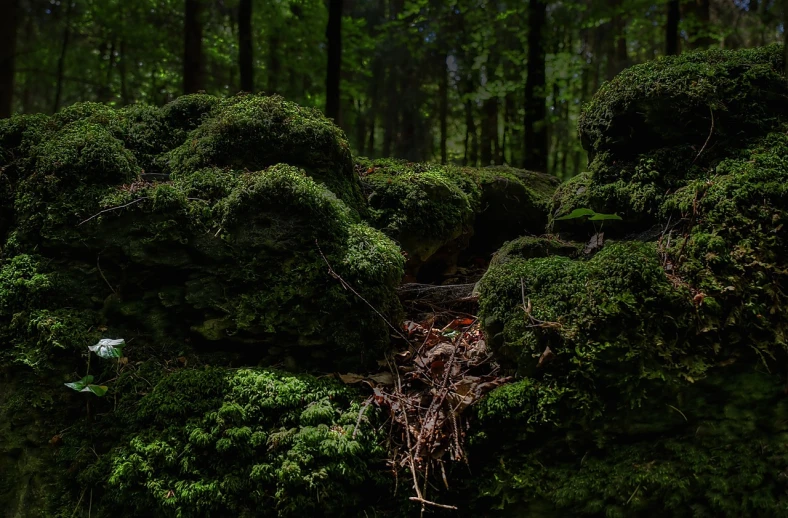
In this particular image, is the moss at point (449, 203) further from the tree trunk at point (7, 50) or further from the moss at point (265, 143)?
the tree trunk at point (7, 50)

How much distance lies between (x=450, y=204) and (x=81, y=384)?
9.43ft

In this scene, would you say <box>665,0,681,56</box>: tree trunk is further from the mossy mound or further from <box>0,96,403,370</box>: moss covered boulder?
<box>0,96,403,370</box>: moss covered boulder

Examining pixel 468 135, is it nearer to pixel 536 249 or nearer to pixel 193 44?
pixel 193 44

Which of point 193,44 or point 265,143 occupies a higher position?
point 193,44

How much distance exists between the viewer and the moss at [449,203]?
153 inches

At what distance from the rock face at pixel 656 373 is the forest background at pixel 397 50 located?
7.12 meters

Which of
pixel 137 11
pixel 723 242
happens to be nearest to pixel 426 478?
pixel 723 242

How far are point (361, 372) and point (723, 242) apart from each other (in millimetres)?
2033

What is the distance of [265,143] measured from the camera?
351 centimetres

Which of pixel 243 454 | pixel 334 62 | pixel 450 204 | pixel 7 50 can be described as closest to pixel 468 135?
pixel 334 62

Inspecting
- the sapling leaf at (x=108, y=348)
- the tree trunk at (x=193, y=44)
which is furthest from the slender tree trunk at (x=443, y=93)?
the sapling leaf at (x=108, y=348)

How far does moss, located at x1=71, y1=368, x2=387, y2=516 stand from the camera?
2148 millimetres

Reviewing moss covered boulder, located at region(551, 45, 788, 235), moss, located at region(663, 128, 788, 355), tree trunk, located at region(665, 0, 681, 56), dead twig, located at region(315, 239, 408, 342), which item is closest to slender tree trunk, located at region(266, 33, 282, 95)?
tree trunk, located at region(665, 0, 681, 56)

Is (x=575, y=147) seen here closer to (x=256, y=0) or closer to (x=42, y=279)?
(x=256, y=0)
